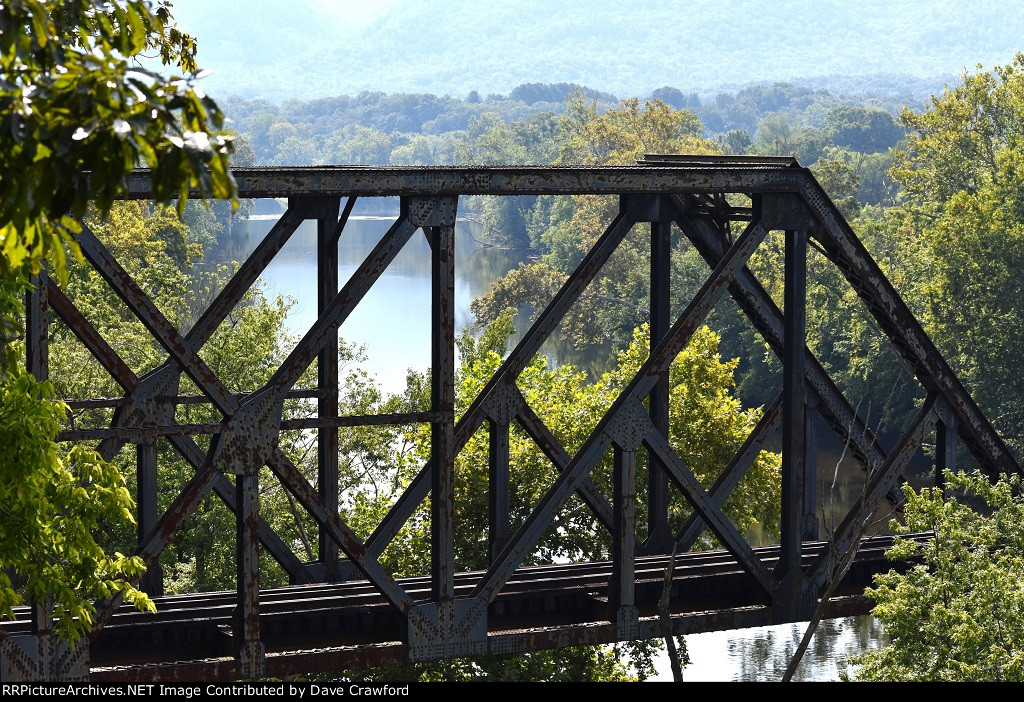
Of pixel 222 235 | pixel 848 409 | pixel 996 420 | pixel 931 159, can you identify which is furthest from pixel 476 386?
pixel 222 235

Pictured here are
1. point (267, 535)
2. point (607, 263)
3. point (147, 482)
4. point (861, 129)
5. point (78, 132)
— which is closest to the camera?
point (78, 132)

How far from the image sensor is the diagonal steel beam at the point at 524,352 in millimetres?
10945

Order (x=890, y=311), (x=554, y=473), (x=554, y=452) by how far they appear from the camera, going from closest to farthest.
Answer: (x=890, y=311) < (x=554, y=452) < (x=554, y=473)

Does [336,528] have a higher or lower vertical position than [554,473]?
higher

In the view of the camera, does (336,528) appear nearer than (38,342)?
No

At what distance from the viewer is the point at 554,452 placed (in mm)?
12797

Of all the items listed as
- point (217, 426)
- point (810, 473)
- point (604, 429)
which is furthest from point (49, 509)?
point (810, 473)

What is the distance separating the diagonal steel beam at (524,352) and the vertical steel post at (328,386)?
18.8 inches

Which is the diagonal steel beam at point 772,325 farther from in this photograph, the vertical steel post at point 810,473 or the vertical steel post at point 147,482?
the vertical steel post at point 147,482

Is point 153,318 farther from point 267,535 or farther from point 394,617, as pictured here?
point 267,535

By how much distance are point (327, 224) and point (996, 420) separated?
111 ft

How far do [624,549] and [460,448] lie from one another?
4.93 feet

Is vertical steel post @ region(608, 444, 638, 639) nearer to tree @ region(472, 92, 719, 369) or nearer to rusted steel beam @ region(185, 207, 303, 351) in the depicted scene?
rusted steel beam @ region(185, 207, 303, 351)

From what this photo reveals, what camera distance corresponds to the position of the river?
93.8ft
